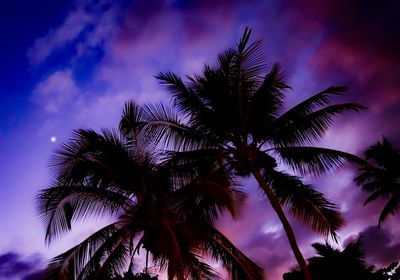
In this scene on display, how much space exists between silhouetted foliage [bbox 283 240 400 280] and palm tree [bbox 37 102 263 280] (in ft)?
36.4

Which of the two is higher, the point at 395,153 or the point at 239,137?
the point at 395,153

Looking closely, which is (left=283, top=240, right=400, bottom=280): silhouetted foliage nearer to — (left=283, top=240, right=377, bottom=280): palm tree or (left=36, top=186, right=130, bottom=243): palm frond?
(left=283, top=240, right=377, bottom=280): palm tree

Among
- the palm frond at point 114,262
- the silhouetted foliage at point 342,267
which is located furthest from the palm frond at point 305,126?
the silhouetted foliage at point 342,267

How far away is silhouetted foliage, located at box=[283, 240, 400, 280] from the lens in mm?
20062

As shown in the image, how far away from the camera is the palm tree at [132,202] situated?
9.72 m

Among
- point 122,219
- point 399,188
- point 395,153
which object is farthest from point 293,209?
point 399,188

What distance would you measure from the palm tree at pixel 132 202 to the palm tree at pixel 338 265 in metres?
11.1

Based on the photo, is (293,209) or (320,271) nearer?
(293,209)

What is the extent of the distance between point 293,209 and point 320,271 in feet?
35.5

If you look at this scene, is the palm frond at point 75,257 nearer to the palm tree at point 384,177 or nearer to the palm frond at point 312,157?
the palm frond at point 312,157

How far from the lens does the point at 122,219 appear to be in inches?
411

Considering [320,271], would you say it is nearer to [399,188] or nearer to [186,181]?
[399,188]

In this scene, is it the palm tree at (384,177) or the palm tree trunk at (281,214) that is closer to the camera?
the palm tree trunk at (281,214)

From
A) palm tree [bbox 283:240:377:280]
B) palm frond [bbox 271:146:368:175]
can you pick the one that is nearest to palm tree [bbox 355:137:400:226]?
palm tree [bbox 283:240:377:280]
